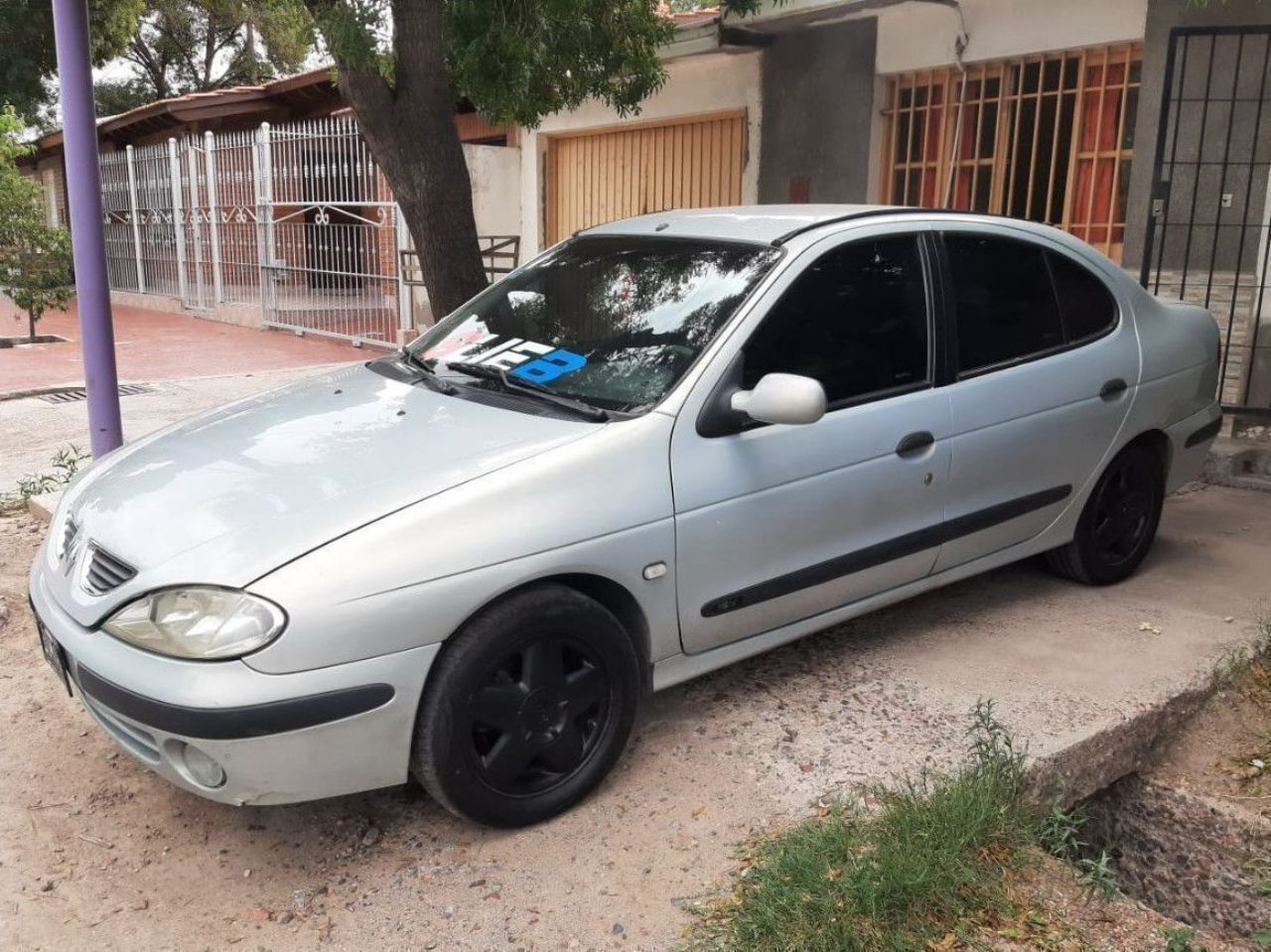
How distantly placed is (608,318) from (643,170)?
7933 millimetres

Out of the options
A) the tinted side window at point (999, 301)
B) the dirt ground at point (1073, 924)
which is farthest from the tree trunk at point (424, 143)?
the dirt ground at point (1073, 924)

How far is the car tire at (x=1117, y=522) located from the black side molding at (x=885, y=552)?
31 cm

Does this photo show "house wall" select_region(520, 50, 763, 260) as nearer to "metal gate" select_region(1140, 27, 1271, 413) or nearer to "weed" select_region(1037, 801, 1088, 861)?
"metal gate" select_region(1140, 27, 1271, 413)

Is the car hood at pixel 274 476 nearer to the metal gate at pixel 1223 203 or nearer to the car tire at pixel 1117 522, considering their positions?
the car tire at pixel 1117 522

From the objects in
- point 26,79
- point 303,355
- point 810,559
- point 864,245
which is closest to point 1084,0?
point 864,245

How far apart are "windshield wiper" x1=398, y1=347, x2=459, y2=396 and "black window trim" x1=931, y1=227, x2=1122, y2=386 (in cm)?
161

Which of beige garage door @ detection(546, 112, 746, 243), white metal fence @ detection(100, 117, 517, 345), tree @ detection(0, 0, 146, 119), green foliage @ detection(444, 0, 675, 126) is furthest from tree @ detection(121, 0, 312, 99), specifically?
green foliage @ detection(444, 0, 675, 126)

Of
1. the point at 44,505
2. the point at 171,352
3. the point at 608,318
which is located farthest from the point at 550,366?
the point at 171,352

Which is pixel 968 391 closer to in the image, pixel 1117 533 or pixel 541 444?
pixel 1117 533

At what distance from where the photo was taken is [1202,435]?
479 centimetres

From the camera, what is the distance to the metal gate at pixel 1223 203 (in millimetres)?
6680

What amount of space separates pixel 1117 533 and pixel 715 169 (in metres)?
6.51

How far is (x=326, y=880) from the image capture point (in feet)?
9.26

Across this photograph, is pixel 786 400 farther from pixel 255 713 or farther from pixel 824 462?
pixel 255 713
